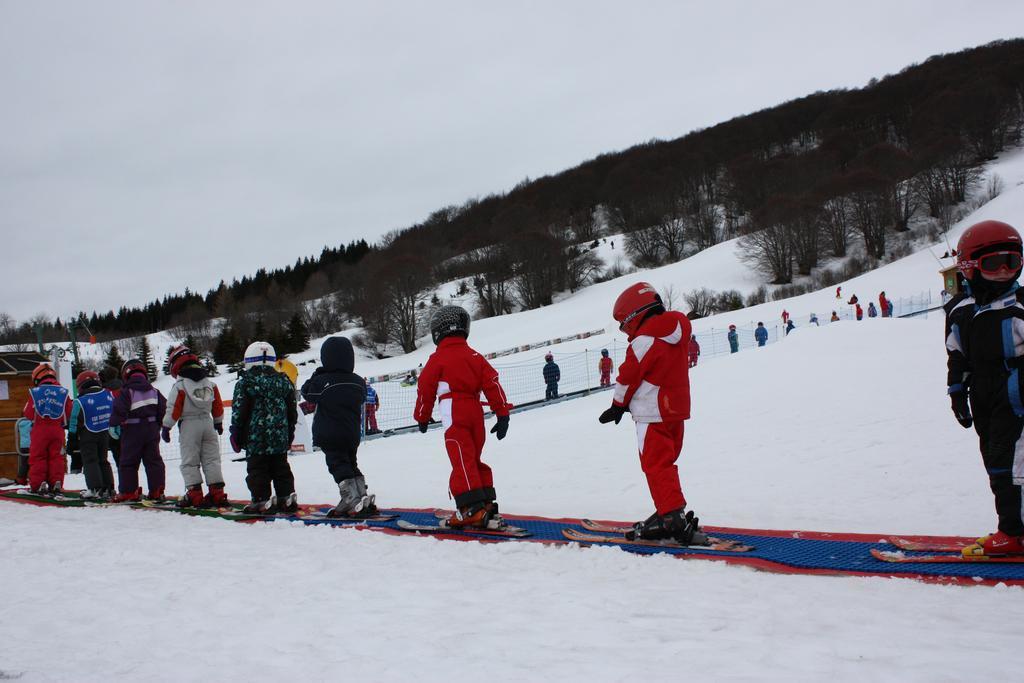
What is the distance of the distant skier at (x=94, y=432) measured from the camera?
905cm

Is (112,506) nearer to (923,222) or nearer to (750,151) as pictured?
(923,222)

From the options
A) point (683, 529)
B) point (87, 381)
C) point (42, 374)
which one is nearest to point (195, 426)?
point (87, 381)

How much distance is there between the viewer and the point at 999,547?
3.68 m

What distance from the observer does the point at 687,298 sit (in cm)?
4716

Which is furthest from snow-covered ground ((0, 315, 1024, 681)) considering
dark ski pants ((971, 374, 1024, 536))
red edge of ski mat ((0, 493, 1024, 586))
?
dark ski pants ((971, 374, 1024, 536))

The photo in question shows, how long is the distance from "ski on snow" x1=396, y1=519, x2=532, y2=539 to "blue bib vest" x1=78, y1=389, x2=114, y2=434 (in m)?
5.73

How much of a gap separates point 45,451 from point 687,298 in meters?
42.2

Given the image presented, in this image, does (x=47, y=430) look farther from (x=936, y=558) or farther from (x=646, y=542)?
(x=936, y=558)

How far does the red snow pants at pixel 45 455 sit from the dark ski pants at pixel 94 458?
0.57 m

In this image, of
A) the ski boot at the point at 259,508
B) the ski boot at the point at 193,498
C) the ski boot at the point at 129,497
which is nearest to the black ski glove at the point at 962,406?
the ski boot at the point at 259,508

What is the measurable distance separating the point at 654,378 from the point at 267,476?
4109mm

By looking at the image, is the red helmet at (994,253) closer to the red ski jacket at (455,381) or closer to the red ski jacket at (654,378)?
the red ski jacket at (654,378)

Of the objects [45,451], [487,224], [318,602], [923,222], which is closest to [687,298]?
[923,222]

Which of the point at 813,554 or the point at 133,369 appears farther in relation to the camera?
the point at 133,369
